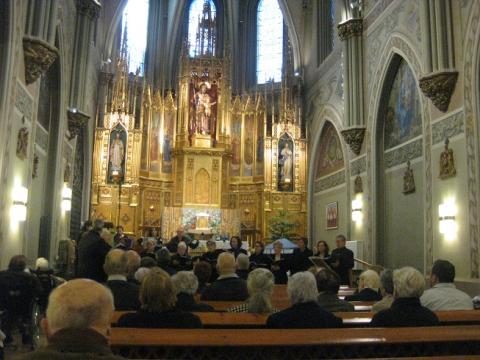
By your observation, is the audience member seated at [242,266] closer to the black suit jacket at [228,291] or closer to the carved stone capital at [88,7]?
the black suit jacket at [228,291]

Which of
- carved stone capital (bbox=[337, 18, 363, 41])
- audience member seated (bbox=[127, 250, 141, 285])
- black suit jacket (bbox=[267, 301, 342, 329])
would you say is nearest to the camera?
black suit jacket (bbox=[267, 301, 342, 329])

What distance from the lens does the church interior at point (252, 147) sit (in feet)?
23.6

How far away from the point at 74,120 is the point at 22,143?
514 centimetres

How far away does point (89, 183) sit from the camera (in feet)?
68.4

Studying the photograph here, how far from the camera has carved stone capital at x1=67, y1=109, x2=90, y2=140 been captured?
51.6 ft

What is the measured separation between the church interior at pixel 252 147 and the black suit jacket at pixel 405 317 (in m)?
0.07

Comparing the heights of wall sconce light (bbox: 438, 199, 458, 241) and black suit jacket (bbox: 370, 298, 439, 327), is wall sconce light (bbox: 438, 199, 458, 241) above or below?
above

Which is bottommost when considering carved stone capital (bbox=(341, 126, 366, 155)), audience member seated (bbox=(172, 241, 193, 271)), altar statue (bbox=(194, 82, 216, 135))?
audience member seated (bbox=(172, 241, 193, 271))

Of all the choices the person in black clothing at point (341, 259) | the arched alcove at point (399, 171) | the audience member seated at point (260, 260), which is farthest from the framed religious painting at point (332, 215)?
the person in black clothing at point (341, 259)

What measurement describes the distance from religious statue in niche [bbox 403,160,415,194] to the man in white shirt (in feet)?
26.8

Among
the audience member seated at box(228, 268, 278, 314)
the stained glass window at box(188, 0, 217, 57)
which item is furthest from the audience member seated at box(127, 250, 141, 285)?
the stained glass window at box(188, 0, 217, 57)

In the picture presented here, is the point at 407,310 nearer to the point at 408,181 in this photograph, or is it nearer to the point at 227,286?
the point at 227,286

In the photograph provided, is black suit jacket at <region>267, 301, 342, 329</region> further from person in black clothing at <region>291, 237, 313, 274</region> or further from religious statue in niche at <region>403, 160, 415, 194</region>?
religious statue in niche at <region>403, 160, 415, 194</region>

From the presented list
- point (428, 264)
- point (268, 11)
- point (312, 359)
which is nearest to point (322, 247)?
point (428, 264)
